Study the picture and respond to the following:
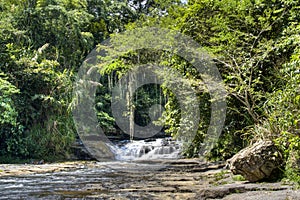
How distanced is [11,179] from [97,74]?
10300 millimetres

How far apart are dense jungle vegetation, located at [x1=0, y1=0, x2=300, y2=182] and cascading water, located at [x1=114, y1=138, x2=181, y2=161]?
1123mm

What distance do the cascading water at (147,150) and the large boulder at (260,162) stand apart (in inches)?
342

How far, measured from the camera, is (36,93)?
46.0 ft

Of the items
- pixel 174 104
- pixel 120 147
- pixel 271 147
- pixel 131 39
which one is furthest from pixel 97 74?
pixel 271 147

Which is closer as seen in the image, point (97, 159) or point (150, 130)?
point (97, 159)

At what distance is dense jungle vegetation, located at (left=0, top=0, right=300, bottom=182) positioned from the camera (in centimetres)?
608

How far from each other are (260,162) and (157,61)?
7.67 metres

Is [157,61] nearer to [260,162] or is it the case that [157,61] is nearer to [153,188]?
[153,188]

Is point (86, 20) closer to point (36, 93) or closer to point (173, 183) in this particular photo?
point (36, 93)

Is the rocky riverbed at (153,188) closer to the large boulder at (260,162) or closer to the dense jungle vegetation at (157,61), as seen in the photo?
the large boulder at (260,162)

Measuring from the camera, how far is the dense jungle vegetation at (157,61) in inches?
240

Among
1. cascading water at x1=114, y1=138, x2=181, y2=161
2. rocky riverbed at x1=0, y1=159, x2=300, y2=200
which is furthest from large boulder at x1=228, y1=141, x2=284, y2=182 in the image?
cascading water at x1=114, y1=138, x2=181, y2=161

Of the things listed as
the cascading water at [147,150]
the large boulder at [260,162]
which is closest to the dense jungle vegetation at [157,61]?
the large boulder at [260,162]

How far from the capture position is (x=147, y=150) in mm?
14539
